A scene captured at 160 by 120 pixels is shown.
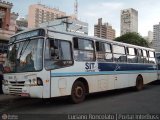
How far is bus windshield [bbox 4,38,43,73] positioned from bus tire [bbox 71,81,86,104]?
1.98 meters

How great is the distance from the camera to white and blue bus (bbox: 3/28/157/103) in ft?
33.9

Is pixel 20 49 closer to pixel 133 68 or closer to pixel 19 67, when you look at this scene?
pixel 19 67

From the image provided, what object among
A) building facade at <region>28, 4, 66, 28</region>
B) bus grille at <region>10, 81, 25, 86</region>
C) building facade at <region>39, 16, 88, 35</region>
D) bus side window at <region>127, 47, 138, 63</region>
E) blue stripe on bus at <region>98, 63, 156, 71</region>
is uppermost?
building facade at <region>28, 4, 66, 28</region>

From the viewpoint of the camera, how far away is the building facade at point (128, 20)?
102 metres

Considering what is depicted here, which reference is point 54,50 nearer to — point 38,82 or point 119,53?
point 38,82

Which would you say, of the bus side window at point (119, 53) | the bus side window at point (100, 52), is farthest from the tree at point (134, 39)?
the bus side window at point (100, 52)

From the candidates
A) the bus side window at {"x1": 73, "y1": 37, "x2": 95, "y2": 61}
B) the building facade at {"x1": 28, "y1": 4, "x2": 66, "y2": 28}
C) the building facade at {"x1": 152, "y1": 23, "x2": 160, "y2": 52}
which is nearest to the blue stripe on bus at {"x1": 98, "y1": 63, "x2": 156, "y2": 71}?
the bus side window at {"x1": 73, "y1": 37, "x2": 95, "y2": 61}

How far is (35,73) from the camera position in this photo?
33.6ft

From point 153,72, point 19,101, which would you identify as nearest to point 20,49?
point 19,101

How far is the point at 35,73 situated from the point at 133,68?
25.7 ft

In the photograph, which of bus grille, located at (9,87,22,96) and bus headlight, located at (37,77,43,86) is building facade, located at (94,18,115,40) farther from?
bus headlight, located at (37,77,43,86)

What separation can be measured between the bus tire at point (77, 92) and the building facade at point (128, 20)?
9040cm

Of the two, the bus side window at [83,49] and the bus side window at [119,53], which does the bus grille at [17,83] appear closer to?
the bus side window at [83,49]

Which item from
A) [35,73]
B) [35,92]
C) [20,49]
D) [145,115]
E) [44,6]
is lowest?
[145,115]
